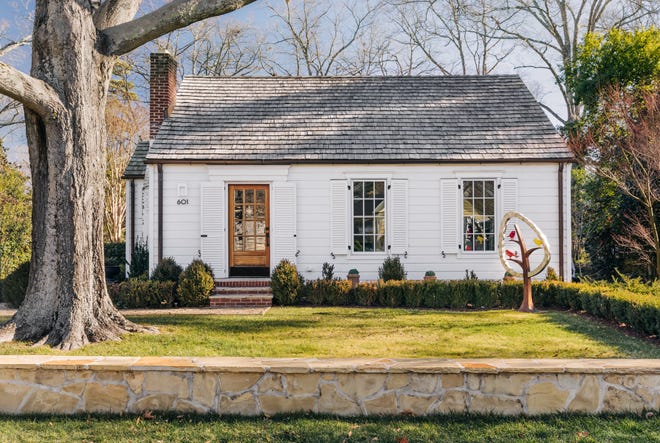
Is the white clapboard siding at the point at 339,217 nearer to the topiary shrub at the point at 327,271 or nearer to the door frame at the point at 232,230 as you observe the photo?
the topiary shrub at the point at 327,271

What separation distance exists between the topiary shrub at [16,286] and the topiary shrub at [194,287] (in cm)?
343

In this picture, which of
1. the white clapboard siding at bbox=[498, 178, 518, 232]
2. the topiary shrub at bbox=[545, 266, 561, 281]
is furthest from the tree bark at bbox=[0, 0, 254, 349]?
the topiary shrub at bbox=[545, 266, 561, 281]

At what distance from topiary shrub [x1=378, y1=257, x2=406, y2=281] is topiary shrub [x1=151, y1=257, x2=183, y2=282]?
14.8 ft

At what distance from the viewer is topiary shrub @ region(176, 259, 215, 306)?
1039 centimetres

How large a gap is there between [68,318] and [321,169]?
670 centimetres

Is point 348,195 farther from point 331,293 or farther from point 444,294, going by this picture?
point 444,294

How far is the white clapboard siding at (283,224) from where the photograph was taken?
11.5 m

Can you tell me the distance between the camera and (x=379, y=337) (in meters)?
7.02

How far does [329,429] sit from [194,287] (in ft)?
23.2

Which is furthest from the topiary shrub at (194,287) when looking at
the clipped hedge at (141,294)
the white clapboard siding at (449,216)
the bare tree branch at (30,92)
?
the white clapboard siding at (449,216)

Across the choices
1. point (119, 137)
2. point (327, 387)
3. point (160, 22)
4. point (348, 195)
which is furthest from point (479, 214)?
point (119, 137)

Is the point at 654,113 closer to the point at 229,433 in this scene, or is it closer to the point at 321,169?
the point at 321,169

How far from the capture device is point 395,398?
417cm

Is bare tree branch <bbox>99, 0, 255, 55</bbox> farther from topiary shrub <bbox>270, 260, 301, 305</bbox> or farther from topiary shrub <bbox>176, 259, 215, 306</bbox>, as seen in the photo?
topiary shrub <bbox>270, 260, 301, 305</bbox>
